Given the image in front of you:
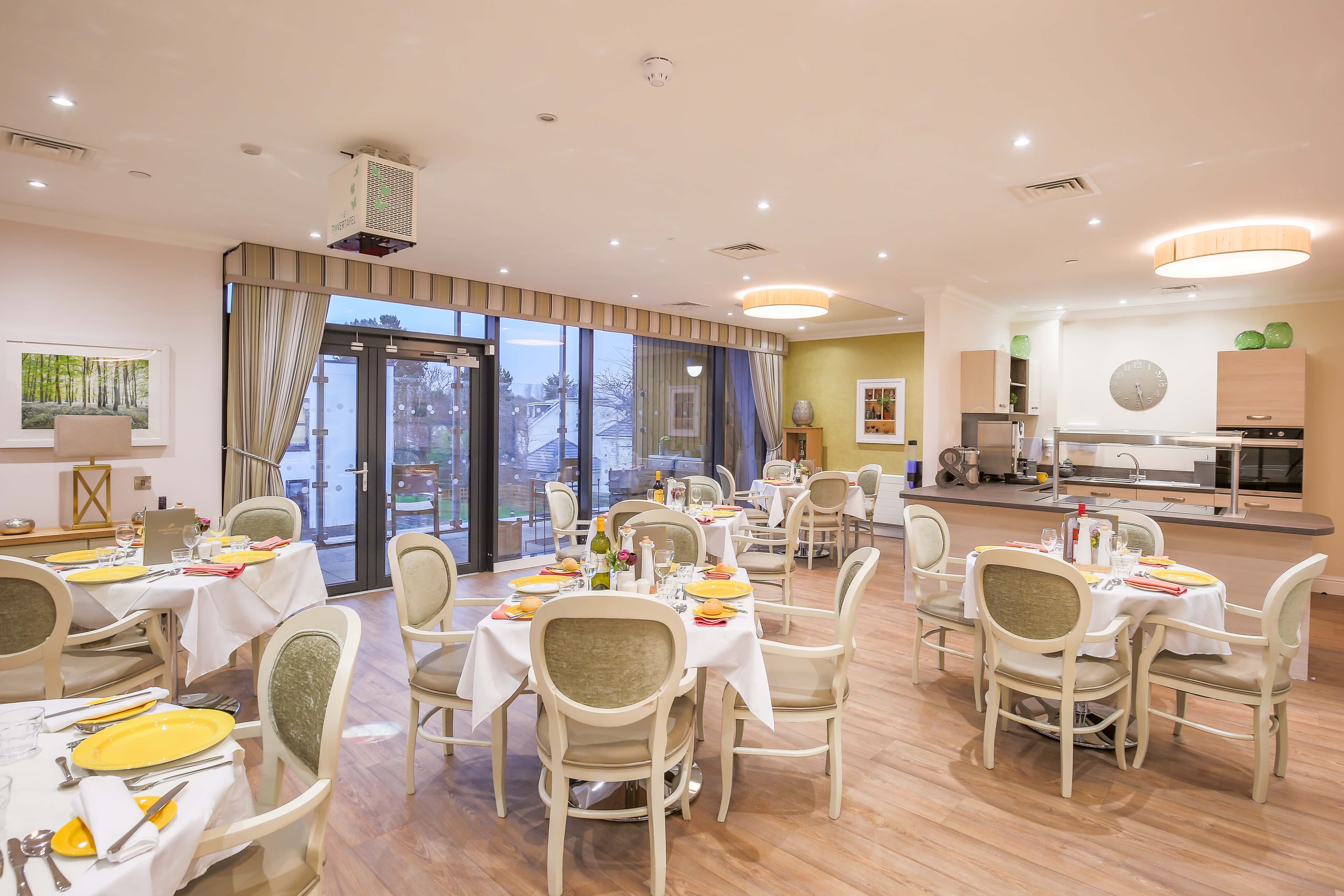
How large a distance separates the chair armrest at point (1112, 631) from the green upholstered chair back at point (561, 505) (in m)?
4.19

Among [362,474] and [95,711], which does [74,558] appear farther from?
[362,474]

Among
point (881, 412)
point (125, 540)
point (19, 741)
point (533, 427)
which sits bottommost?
point (19, 741)

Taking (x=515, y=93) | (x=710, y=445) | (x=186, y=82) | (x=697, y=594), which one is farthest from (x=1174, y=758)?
(x=710, y=445)

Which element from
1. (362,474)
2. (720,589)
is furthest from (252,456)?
(720,589)

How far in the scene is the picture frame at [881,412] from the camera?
30.7 ft

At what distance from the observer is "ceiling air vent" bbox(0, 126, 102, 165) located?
10.6 feet

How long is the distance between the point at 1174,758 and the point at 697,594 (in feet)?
7.69

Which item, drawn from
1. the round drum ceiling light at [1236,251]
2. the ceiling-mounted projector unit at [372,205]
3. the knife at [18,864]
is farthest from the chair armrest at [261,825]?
the round drum ceiling light at [1236,251]

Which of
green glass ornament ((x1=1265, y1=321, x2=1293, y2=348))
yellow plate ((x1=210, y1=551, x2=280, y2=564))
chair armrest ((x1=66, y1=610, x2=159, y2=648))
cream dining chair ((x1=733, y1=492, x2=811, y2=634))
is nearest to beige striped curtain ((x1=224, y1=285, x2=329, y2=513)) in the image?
yellow plate ((x1=210, y1=551, x2=280, y2=564))

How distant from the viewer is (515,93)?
2791 mm

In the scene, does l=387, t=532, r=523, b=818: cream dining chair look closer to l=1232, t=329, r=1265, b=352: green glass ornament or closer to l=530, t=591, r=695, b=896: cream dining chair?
l=530, t=591, r=695, b=896: cream dining chair

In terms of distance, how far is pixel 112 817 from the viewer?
4.05ft

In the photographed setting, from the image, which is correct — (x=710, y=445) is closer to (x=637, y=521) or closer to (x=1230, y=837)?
(x=637, y=521)

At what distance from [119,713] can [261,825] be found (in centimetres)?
59
